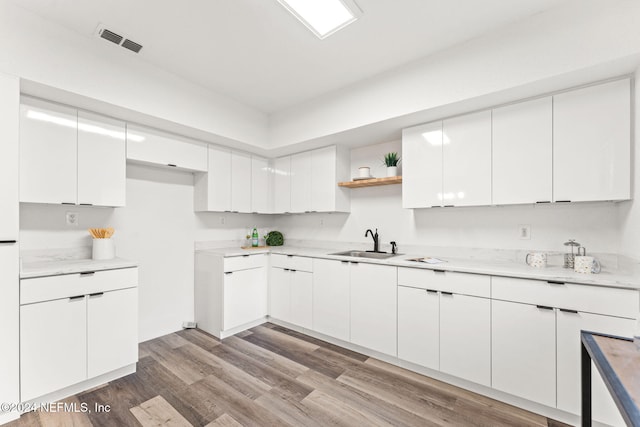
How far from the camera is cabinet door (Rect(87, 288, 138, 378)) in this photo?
7.18ft

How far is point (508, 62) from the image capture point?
206cm

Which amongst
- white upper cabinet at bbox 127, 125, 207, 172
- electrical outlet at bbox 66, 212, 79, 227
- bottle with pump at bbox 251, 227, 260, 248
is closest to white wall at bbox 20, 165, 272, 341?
electrical outlet at bbox 66, 212, 79, 227

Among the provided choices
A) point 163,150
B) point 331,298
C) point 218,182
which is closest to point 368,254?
point 331,298

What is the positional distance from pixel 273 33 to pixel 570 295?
280 centimetres

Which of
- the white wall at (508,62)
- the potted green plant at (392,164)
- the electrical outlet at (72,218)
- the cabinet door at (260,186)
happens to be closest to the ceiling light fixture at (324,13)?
the white wall at (508,62)

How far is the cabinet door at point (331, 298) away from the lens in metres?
2.92

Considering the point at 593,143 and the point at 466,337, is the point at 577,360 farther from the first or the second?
the point at 593,143

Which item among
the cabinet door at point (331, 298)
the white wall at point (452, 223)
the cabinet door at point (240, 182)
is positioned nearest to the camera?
the white wall at point (452, 223)

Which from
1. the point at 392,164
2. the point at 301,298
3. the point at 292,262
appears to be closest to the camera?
the point at 392,164

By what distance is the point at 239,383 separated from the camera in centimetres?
229

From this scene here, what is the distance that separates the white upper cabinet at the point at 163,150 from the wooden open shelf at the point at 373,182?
1712 mm

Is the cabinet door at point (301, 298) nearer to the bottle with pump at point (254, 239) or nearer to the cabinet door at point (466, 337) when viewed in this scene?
the bottle with pump at point (254, 239)

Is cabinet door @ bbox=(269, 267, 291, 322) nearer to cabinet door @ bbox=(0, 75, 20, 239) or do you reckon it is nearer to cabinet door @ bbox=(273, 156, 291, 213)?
cabinet door @ bbox=(273, 156, 291, 213)

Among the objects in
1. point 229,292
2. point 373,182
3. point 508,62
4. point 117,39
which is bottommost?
point 229,292
